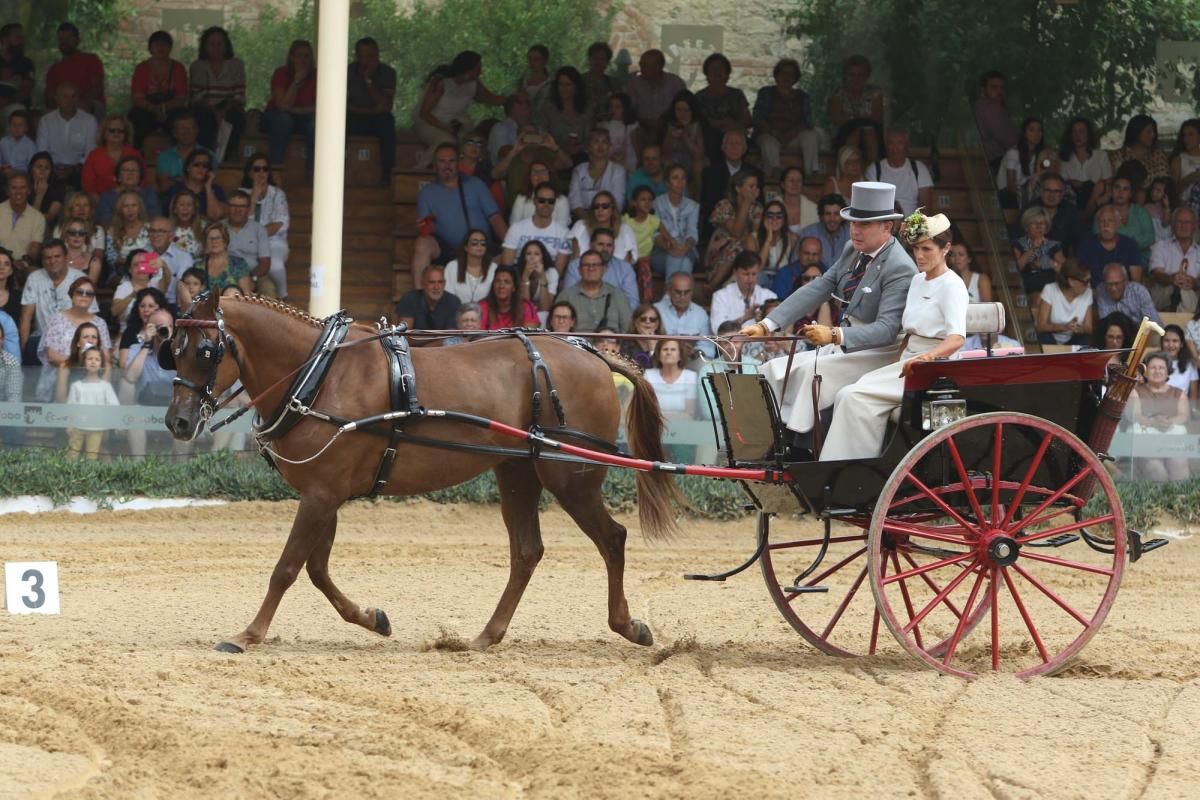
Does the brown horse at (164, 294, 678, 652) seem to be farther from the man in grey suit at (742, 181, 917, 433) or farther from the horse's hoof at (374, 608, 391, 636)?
the man in grey suit at (742, 181, 917, 433)

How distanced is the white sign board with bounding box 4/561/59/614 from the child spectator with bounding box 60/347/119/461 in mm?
3777

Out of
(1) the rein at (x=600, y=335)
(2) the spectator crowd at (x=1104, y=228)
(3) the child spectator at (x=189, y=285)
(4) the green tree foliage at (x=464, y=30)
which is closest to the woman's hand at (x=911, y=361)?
(1) the rein at (x=600, y=335)

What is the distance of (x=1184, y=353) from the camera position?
13.8 metres

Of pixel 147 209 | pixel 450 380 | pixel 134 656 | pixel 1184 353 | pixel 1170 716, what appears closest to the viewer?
pixel 1170 716

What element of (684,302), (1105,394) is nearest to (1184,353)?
(684,302)

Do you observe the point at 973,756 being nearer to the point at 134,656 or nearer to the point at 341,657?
the point at 341,657

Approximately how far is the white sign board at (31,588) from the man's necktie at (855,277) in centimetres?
403

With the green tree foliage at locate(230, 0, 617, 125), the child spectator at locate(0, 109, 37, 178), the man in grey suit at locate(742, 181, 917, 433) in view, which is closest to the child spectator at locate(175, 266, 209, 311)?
the child spectator at locate(0, 109, 37, 178)

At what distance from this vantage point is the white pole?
11789 millimetres

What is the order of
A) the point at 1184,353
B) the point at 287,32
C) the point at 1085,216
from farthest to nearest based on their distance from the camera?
the point at 287,32
the point at 1085,216
the point at 1184,353

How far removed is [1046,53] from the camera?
1939 centimetres

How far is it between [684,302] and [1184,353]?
411 centimetres

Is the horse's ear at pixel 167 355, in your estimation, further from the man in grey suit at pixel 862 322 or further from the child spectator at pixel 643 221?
the child spectator at pixel 643 221

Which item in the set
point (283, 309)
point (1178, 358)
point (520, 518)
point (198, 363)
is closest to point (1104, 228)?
point (1178, 358)
